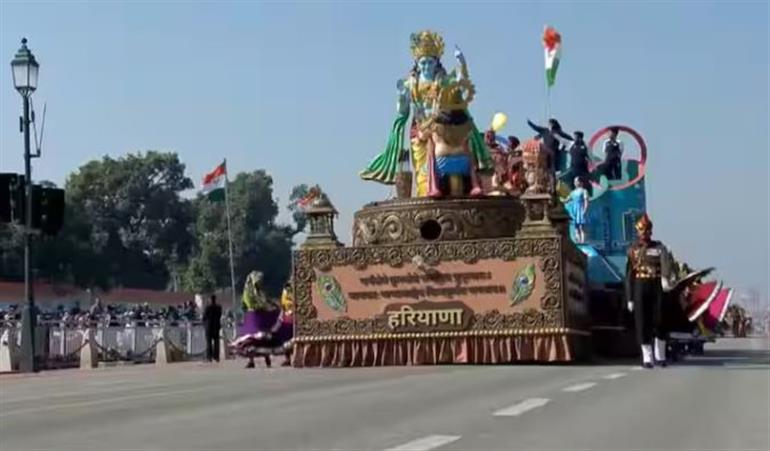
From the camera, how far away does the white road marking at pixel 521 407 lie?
11419mm

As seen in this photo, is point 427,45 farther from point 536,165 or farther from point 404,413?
point 404,413

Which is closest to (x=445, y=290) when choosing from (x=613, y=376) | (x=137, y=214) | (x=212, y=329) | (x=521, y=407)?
(x=613, y=376)

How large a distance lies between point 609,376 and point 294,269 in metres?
9.81

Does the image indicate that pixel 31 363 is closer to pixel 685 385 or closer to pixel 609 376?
pixel 609 376

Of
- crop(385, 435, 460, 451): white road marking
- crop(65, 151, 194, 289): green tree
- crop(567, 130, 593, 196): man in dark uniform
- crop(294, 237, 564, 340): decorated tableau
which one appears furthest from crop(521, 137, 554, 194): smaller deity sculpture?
crop(65, 151, 194, 289): green tree

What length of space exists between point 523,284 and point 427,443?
15.7 meters

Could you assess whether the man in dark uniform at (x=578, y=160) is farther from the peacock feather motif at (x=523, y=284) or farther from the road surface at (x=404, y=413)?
the road surface at (x=404, y=413)

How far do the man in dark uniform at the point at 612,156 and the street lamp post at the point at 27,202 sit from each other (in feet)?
71.4

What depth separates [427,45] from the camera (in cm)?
2745

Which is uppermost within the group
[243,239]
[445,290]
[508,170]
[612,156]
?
[243,239]

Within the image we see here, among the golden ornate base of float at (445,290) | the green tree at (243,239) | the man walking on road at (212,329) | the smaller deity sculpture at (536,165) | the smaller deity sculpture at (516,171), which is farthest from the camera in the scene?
the green tree at (243,239)

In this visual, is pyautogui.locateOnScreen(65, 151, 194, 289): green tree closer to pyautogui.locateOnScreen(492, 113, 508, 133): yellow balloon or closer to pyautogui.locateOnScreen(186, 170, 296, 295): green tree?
pyautogui.locateOnScreen(186, 170, 296, 295): green tree

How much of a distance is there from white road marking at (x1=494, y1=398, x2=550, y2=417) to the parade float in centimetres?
1083

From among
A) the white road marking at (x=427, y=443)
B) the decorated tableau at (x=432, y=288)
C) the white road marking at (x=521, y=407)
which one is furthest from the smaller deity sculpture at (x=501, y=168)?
the white road marking at (x=427, y=443)
